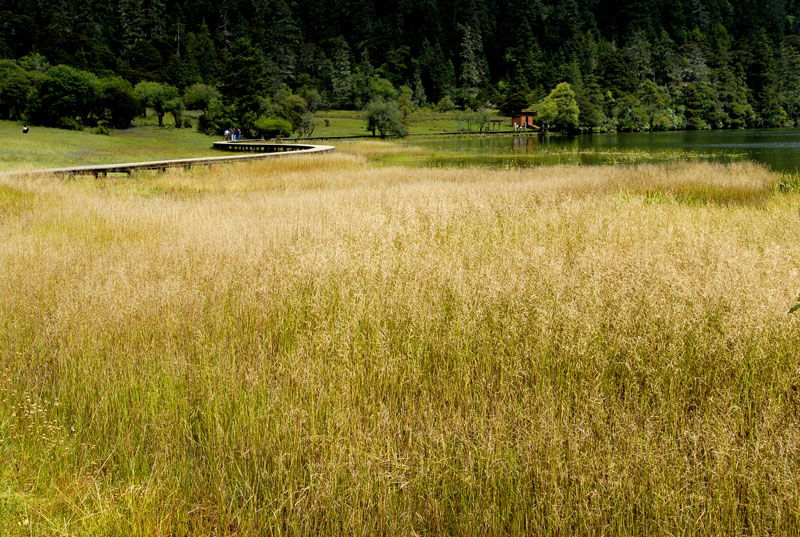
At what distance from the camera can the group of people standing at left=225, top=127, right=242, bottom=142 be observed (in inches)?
2037

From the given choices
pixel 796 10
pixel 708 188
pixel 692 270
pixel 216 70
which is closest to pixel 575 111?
pixel 216 70

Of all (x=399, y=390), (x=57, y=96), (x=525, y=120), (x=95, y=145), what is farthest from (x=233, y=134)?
(x=525, y=120)

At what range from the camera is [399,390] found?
3953 millimetres

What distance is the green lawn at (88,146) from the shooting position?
91.1ft

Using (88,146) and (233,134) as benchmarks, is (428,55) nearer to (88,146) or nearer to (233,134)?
(233,134)

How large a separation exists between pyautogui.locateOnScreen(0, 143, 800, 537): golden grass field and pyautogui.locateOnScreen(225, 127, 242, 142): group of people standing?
1813 inches

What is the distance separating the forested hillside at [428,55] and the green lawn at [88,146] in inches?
262

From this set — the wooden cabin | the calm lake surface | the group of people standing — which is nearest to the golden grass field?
the calm lake surface

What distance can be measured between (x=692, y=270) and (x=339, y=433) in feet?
15.5

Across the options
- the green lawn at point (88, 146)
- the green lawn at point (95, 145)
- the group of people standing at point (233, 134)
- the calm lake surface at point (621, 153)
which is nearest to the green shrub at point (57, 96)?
the green lawn at point (95, 145)

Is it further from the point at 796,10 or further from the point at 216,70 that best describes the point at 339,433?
the point at 796,10

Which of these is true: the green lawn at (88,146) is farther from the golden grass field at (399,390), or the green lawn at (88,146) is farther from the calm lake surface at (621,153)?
the golden grass field at (399,390)

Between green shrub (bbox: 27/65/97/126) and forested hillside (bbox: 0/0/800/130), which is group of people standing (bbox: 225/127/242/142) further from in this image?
green shrub (bbox: 27/65/97/126)

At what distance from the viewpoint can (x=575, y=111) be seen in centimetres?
9006
